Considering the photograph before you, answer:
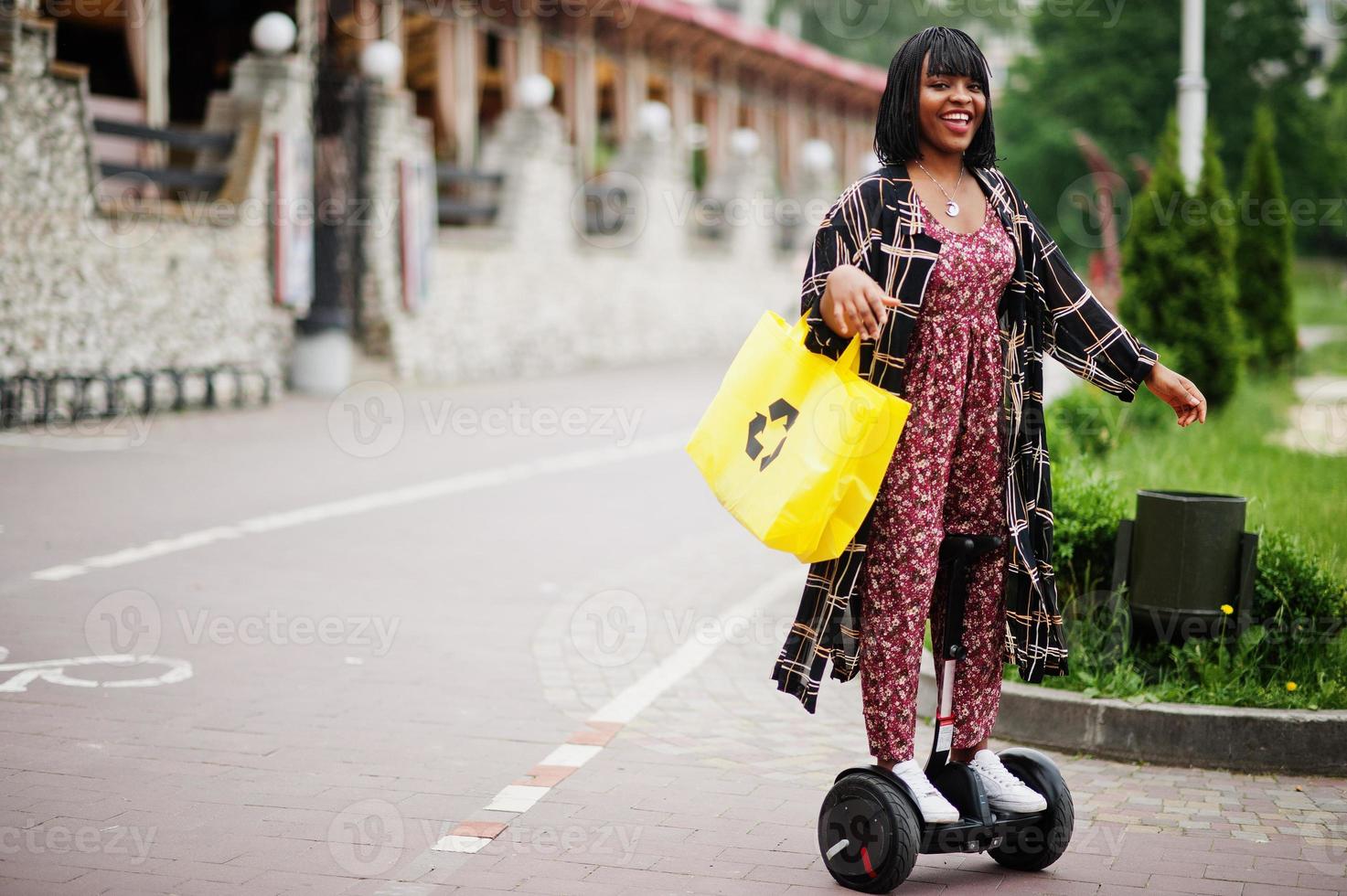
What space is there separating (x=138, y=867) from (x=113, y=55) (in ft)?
79.3

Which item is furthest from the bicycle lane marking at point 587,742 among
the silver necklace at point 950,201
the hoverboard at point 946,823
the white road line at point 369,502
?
the white road line at point 369,502

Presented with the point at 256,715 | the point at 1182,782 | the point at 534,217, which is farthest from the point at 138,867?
the point at 534,217

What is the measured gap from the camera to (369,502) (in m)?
12.0

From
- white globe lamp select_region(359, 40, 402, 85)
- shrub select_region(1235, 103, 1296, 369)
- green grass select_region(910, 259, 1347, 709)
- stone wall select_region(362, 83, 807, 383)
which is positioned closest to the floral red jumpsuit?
green grass select_region(910, 259, 1347, 709)

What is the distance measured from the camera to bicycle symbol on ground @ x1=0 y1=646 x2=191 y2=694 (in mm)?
6539

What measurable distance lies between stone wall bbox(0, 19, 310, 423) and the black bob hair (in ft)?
43.7

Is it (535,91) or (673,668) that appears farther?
→ (535,91)

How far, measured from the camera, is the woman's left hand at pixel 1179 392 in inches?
173

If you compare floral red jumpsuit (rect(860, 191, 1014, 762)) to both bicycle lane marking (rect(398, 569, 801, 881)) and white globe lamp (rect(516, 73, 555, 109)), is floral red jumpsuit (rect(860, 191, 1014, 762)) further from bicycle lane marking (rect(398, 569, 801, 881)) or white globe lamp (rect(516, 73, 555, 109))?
white globe lamp (rect(516, 73, 555, 109))

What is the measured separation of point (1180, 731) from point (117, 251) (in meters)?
14.5

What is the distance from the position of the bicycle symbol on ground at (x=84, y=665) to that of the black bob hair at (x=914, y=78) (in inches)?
156

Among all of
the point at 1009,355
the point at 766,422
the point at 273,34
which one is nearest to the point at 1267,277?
the point at 273,34

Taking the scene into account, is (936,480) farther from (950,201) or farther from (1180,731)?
(1180,731)

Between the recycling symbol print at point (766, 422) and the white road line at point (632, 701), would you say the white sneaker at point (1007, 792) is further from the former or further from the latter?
the white road line at point (632, 701)
